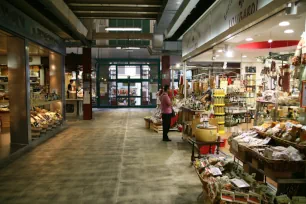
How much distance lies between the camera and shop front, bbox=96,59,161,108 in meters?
20.3

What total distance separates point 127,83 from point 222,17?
15.3 metres

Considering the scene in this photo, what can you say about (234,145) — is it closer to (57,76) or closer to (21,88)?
(21,88)

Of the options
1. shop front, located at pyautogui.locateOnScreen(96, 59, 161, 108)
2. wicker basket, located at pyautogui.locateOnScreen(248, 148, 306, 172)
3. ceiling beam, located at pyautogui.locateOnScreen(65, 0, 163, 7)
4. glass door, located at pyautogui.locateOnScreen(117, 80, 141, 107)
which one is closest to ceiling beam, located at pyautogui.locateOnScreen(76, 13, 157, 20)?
ceiling beam, located at pyautogui.locateOnScreen(65, 0, 163, 7)

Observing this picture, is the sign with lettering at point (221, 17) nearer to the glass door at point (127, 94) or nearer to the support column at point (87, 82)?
the support column at point (87, 82)

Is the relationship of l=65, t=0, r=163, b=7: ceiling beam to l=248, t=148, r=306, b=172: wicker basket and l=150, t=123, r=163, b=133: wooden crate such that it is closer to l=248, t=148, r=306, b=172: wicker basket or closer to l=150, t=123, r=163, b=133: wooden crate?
l=150, t=123, r=163, b=133: wooden crate

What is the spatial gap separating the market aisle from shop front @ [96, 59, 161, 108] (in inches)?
498

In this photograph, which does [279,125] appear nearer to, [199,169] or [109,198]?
[199,169]

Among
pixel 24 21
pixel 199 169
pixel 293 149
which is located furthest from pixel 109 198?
pixel 24 21

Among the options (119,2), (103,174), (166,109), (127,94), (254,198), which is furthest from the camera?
(127,94)

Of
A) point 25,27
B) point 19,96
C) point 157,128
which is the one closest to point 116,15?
point 25,27

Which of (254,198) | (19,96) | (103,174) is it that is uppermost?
(19,96)

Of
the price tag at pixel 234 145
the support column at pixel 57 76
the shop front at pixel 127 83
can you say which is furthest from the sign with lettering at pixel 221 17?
the shop front at pixel 127 83

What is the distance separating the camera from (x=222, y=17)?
18.1 ft

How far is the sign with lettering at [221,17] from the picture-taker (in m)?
4.17
